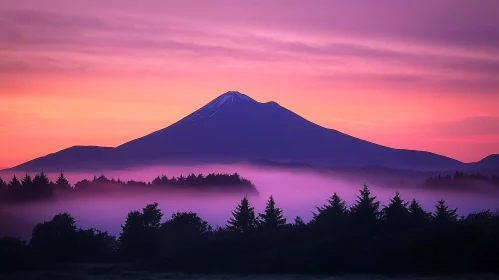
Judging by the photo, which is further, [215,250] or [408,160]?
[408,160]

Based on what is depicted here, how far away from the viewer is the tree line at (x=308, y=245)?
25469 mm

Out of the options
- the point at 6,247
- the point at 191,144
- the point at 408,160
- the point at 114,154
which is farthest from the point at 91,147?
the point at 6,247

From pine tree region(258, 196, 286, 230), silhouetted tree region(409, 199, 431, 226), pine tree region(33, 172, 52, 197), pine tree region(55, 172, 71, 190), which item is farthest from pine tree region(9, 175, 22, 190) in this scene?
silhouetted tree region(409, 199, 431, 226)

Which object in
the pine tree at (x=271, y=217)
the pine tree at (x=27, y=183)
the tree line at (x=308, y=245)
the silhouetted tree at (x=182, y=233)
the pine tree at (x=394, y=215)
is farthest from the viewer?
the pine tree at (x=27, y=183)

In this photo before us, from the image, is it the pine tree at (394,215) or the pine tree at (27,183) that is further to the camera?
the pine tree at (27,183)

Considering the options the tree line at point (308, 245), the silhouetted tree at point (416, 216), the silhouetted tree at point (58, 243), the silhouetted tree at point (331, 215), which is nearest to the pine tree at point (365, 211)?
the tree line at point (308, 245)

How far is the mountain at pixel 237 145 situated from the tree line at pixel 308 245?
95.7m

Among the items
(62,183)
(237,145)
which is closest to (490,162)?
(237,145)

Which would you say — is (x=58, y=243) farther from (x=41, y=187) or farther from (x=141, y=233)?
(x=41, y=187)

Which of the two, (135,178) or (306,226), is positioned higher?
(135,178)

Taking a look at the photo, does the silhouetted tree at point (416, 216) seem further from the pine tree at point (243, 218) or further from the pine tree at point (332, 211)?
the pine tree at point (243, 218)

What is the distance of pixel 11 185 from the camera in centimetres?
9556

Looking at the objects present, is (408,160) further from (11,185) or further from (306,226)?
(306,226)

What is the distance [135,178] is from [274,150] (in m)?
27.7
